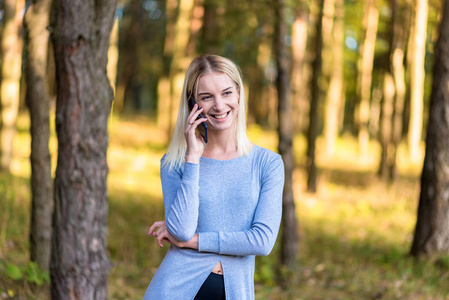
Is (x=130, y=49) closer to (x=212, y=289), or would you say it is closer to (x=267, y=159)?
(x=267, y=159)

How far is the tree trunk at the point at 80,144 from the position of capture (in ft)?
13.1

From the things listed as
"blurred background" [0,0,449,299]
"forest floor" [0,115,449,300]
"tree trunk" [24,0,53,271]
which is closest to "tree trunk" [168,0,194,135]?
"blurred background" [0,0,449,299]

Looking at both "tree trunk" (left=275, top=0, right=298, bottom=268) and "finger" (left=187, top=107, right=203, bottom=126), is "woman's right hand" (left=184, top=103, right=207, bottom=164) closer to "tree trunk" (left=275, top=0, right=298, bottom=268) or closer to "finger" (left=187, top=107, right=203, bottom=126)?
"finger" (left=187, top=107, right=203, bottom=126)

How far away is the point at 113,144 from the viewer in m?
19.4

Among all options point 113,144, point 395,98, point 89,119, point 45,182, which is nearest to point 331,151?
point 395,98

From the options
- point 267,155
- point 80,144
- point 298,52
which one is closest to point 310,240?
point 298,52

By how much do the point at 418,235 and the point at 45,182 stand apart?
5591 mm

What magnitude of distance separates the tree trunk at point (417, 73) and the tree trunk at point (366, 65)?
1.82 metres

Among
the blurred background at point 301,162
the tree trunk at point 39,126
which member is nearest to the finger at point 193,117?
the blurred background at point 301,162

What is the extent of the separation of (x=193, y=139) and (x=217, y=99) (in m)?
0.24

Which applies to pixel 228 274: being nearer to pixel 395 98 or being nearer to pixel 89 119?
pixel 89 119

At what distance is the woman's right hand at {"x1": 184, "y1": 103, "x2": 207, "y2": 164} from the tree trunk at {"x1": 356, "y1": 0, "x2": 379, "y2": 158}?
17.1m

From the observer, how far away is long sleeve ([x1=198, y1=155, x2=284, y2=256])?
2.52 metres

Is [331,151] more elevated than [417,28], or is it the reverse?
[417,28]
